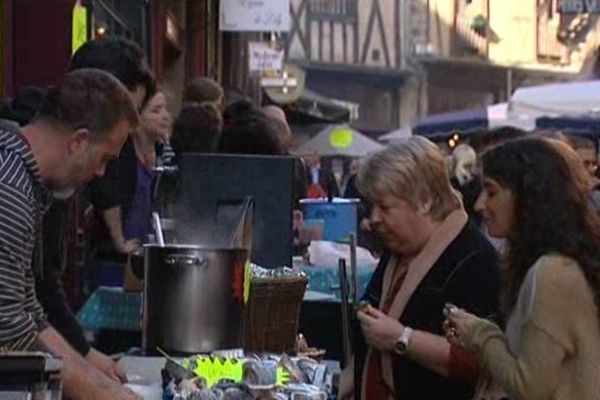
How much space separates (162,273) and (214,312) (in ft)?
0.67

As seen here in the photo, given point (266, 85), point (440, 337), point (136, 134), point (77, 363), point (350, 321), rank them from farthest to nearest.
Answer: point (266, 85), point (136, 134), point (350, 321), point (440, 337), point (77, 363)

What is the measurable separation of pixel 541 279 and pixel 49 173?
140cm

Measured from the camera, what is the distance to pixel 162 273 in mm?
5379

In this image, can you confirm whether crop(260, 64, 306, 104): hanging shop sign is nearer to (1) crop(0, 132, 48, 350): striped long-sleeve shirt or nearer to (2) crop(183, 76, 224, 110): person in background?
(2) crop(183, 76, 224, 110): person in background

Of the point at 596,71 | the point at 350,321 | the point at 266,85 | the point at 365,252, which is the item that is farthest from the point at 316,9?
the point at 350,321

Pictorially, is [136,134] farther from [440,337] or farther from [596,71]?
[596,71]

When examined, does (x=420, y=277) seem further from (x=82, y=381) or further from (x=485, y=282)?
(x=82, y=381)

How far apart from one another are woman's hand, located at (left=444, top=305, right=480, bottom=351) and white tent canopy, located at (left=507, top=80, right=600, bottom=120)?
1299 cm

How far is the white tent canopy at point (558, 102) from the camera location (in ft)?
60.0

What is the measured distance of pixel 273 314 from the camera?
234 inches

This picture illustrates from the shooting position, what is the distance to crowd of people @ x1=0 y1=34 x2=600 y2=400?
4.36 m

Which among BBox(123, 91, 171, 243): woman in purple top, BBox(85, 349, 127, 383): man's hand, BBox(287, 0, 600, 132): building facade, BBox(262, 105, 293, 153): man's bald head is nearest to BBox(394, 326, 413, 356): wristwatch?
BBox(85, 349, 127, 383): man's hand

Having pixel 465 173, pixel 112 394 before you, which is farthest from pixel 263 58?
pixel 112 394

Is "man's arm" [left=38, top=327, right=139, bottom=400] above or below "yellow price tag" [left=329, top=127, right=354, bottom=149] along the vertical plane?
above
